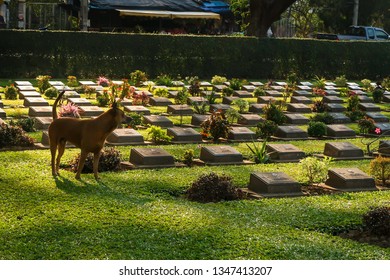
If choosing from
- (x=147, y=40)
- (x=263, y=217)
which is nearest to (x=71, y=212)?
(x=263, y=217)

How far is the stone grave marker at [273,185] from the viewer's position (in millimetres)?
11352

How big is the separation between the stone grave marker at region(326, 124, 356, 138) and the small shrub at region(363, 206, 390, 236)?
25.4ft

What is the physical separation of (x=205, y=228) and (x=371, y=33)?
32.8 metres

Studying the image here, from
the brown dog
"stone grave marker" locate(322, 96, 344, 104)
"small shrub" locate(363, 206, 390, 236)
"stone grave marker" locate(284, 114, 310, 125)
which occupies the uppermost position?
the brown dog

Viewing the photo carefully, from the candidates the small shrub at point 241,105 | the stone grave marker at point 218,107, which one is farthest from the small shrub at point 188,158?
the small shrub at point 241,105

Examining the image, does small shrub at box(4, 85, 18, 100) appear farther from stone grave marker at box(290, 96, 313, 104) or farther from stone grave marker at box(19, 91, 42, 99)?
stone grave marker at box(290, 96, 313, 104)

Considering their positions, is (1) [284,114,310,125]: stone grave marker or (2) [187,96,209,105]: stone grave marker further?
(2) [187,96,209,105]: stone grave marker

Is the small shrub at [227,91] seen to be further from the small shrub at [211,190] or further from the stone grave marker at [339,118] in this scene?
the small shrub at [211,190]

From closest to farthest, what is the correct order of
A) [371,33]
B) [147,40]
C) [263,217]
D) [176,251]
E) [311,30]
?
1. [176,251]
2. [263,217]
3. [147,40]
4. [371,33]
5. [311,30]

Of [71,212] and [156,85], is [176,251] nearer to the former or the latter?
[71,212]

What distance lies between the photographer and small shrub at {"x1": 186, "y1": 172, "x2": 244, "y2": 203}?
429 inches

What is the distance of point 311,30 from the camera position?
54875 millimetres

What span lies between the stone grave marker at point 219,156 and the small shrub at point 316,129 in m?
3.64

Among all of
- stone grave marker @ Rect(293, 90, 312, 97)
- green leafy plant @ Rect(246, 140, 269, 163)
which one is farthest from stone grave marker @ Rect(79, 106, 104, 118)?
stone grave marker @ Rect(293, 90, 312, 97)
